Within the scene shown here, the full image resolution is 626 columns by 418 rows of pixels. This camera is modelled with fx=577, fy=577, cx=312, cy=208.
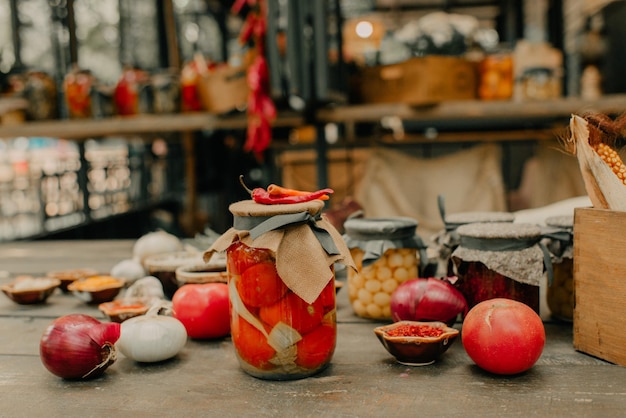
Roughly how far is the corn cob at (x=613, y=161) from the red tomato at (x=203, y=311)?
0.64 m

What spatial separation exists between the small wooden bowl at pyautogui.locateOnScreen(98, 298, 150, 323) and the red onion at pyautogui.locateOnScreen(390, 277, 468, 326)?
46 centimetres

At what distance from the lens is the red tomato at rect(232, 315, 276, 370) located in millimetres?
802

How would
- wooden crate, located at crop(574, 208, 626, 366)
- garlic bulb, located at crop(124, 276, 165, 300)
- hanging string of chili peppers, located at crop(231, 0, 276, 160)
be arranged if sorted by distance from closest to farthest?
wooden crate, located at crop(574, 208, 626, 366), garlic bulb, located at crop(124, 276, 165, 300), hanging string of chili peppers, located at crop(231, 0, 276, 160)

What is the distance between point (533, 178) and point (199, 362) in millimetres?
2825

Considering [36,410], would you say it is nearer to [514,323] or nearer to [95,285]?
[95,285]

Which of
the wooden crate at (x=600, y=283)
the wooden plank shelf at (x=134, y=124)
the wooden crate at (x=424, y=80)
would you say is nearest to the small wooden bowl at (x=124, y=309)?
the wooden crate at (x=600, y=283)

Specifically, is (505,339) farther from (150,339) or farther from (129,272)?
(129,272)

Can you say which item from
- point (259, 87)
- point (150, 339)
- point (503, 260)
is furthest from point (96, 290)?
point (259, 87)

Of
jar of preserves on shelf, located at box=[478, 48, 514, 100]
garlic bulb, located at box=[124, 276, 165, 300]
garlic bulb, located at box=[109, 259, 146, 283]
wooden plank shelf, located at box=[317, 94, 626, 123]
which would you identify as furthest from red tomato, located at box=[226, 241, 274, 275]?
jar of preserves on shelf, located at box=[478, 48, 514, 100]

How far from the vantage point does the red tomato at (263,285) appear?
→ 791 millimetres

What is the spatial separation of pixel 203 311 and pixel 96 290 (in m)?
0.36

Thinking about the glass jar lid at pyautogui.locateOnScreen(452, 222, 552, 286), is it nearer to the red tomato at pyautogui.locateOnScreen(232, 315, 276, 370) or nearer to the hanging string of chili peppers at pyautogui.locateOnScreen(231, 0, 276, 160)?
the red tomato at pyautogui.locateOnScreen(232, 315, 276, 370)

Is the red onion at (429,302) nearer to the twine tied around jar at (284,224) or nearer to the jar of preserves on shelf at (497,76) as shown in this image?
the twine tied around jar at (284,224)

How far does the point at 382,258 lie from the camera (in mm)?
1059
